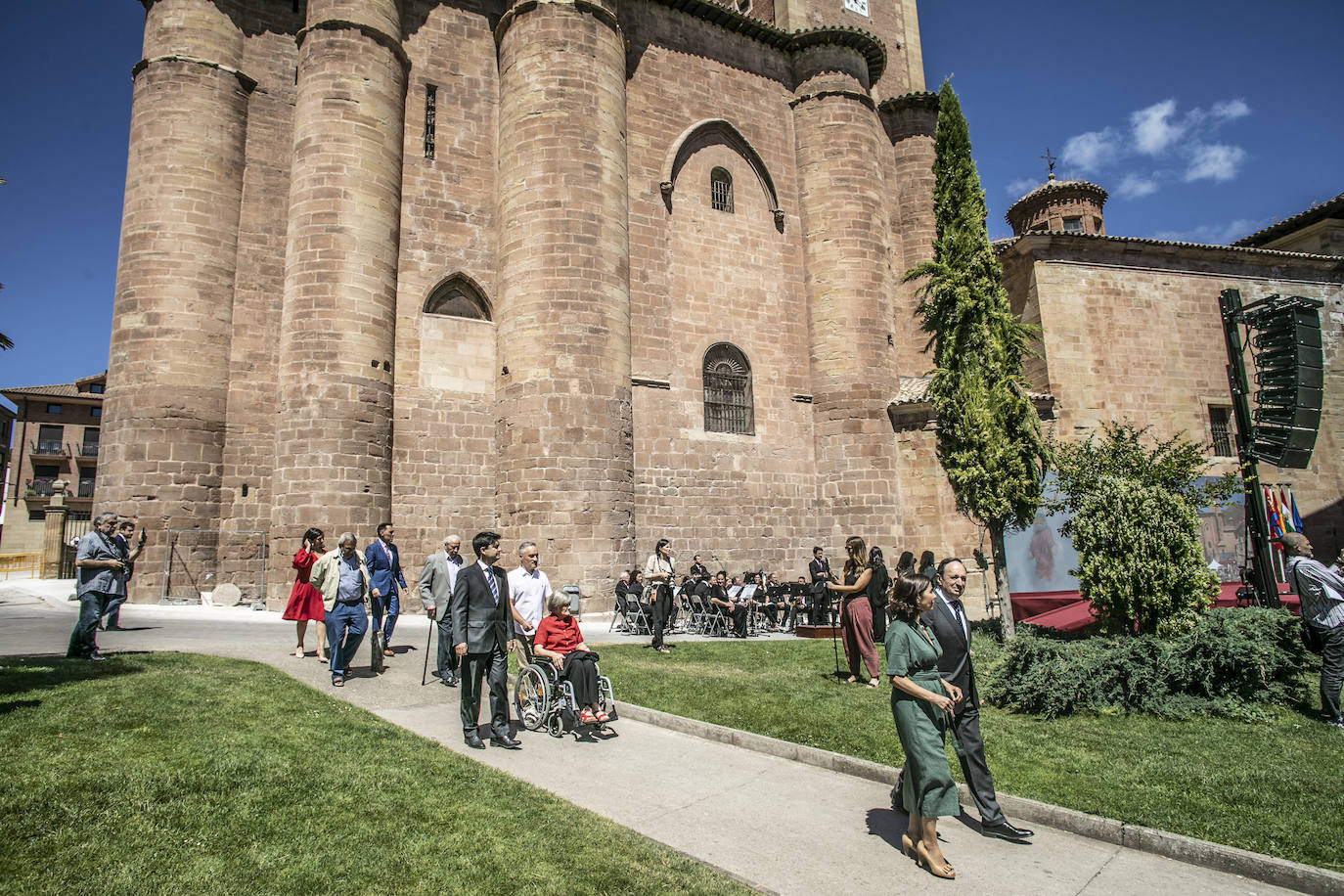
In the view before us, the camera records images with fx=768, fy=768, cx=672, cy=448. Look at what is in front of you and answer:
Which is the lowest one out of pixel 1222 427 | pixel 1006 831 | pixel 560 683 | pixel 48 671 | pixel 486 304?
pixel 1006 831

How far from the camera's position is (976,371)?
1372 cm

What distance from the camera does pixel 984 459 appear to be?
13.4 meters

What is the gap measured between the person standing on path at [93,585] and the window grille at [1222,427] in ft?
87.2

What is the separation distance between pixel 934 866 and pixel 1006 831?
82 centimetres

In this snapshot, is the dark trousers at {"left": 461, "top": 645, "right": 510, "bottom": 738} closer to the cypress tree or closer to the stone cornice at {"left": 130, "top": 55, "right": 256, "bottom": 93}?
the cypress tree

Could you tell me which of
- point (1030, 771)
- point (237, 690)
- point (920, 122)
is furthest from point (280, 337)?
point (920, 122)

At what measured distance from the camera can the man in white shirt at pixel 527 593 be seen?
294 inches

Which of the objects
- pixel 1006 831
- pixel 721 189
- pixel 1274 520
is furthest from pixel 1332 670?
pixel 721 189

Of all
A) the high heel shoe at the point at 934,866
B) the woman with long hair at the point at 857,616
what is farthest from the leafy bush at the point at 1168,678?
the high heel shoe at the point at 934,866

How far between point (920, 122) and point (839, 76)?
3111 mm

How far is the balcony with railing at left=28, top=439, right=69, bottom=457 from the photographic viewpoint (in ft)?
149

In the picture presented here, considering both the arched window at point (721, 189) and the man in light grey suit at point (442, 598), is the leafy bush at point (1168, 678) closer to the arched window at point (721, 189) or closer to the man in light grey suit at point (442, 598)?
the man in light grey suit at point (442, 598)

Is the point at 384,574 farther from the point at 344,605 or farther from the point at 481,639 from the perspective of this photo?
the point at 481,639

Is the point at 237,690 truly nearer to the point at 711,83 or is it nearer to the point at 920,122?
the point at 711,83
